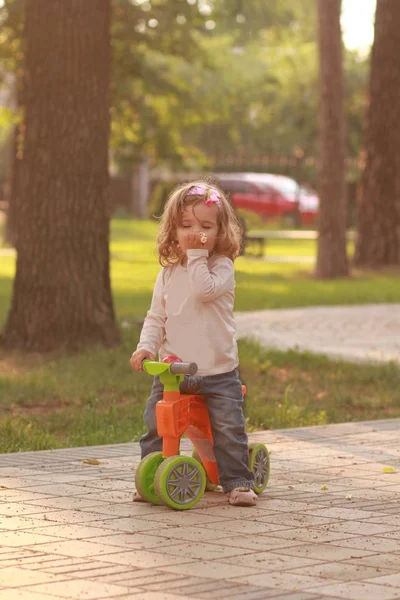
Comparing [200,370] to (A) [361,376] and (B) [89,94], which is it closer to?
(A) [361,376]

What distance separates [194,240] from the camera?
6.25m

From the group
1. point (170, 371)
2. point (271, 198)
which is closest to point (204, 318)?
point (170, 371)

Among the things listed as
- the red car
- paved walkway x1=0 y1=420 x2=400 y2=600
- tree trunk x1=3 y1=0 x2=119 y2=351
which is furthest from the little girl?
the red car

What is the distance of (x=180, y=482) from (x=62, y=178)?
19.6ft

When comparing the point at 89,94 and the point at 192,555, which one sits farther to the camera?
the point at 89,94

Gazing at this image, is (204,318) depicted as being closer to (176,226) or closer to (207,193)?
(176,226)

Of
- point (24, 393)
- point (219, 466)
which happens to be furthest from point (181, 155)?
point (219, 466)

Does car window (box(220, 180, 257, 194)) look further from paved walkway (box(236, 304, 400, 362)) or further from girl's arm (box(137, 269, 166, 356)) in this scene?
girl's arm (box(137, 269, 166, 356))

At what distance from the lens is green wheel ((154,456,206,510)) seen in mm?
6000

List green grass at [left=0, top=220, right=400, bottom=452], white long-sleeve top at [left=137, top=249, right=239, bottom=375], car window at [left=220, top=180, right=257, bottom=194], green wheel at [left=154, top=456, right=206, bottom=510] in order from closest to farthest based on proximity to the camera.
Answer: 1. green wheel at [left=154, top=456, right=206, bottom=510]
2. white long-sleeve top at [left=137, top=249, right=239, bottom=375]
3. green grass at [left=0, top=220, right=400, bottom=452]
4. car window at [left=220, top=180, right=257, bottom=194]

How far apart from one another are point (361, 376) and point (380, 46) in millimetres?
12671

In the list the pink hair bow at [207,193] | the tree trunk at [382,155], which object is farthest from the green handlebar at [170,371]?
the tree trunk at [382,155]

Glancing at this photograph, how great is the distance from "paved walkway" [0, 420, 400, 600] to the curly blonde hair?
1.09m

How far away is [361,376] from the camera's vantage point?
Answer: 36.0ft
